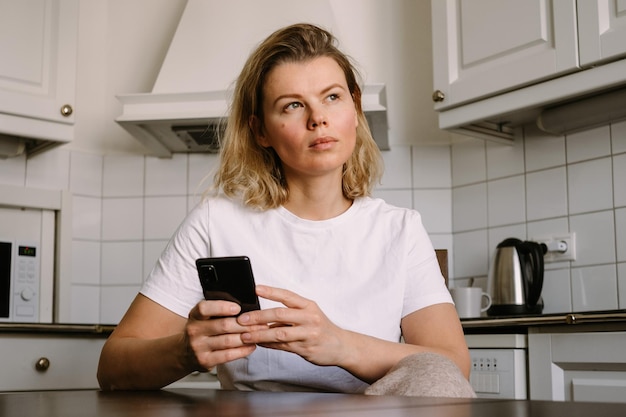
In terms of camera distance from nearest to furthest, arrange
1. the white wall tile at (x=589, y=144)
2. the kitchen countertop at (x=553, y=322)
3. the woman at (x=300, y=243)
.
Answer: the woman at (x=300, y=243), the kitchen countertop at (x=553, y=322), the white wall tile at (x=589, y=144)

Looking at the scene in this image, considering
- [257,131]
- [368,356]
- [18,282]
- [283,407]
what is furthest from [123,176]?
[283,407]

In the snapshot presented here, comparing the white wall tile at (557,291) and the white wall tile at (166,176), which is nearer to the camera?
the white wall tile at (557,291)

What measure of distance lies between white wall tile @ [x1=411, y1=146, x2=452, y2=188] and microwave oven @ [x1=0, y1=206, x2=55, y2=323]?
1232 millimetres

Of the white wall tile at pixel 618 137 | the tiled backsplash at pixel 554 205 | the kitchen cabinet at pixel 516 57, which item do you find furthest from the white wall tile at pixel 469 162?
the white wall tile at pixel 618 137

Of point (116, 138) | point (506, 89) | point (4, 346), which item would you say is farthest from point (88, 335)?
point (506, 89)

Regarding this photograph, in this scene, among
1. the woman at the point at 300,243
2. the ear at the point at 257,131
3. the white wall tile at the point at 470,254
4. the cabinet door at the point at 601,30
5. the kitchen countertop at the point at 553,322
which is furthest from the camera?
the white wall tile at the point at 470,254

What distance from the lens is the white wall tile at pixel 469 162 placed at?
2.76 m

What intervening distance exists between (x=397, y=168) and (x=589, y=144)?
68 cm

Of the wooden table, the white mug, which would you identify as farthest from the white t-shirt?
the white mug

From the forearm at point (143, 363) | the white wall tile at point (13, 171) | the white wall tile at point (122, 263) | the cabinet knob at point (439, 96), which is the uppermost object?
the cabinet knob at point (439, 96)

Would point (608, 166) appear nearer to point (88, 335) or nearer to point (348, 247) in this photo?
point (348, 247)

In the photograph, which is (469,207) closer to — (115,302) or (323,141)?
(115,302)

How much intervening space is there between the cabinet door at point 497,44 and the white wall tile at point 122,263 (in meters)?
1.18

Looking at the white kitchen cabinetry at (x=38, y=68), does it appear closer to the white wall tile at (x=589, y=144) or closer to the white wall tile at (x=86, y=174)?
the white wall tile at (x=86, y=174)
